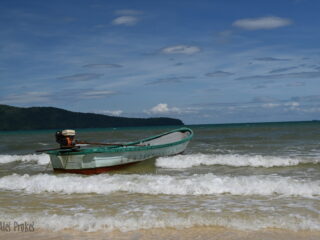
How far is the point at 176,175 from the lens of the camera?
1233cm

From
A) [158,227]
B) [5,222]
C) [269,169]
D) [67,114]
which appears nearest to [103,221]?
[158,227]

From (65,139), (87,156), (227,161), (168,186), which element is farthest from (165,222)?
(227,161)

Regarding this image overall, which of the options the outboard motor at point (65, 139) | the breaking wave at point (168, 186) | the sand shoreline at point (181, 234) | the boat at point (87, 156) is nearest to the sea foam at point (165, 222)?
the sand shoreline at point (181, 234)

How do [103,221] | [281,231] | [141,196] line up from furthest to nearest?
[141,196], [103,221], [281,231]

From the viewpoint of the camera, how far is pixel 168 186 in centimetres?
945

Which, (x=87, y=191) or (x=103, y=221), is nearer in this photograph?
(x=103, y=221)

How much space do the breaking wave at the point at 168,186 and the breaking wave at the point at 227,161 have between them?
170 inches

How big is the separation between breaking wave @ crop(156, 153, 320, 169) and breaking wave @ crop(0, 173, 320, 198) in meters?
4.31

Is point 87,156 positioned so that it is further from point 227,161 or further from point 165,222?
point 165,222

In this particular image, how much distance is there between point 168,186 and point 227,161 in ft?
21.0

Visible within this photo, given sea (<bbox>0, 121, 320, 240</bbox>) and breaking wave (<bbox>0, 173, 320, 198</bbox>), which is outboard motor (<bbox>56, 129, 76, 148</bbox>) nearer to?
sea (<bbox>0, 121, 320, 240</bbox>)

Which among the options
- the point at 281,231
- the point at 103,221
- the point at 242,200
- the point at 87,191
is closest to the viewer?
the point at 281,231

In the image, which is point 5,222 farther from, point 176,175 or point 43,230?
point 176,175

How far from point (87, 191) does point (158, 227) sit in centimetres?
373
